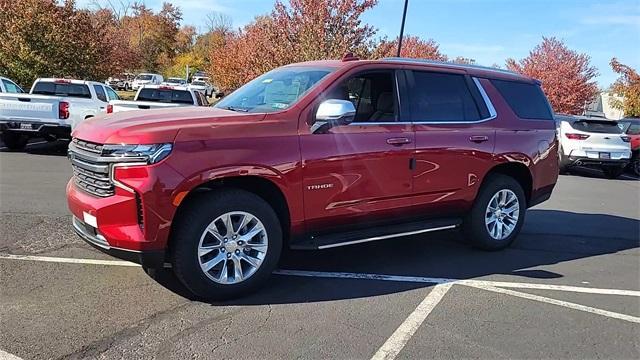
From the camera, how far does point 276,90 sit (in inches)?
209

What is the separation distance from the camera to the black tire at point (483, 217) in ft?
20.2

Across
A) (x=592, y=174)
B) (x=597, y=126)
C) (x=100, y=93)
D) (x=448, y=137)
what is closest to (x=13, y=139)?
(x=100, y=93)

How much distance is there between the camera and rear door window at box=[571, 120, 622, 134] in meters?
15.2

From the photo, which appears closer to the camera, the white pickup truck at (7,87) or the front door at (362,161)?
the front door at (362,161)

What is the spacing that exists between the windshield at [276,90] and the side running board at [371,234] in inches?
45.9

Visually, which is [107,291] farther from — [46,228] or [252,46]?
[252,46]

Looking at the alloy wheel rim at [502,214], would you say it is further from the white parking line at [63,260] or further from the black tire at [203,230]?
the white parking line at [63,260]

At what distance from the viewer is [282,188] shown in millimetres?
4609

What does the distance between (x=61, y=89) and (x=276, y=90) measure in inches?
409

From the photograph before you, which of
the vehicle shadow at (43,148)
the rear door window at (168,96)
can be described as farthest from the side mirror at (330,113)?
the vehicle shadow at (43,148)

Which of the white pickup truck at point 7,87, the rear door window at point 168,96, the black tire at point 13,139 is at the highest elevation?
the white pickup truck at point 7,87

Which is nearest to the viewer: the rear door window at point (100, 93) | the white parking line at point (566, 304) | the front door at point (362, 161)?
the white parking line at point (566, 304)

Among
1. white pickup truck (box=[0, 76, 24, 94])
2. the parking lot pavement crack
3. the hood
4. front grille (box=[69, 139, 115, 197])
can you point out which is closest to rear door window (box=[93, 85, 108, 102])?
white pickup truck (box=[0, 76, 24, 94])

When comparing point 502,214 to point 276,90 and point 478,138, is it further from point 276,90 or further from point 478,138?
point 276,90
